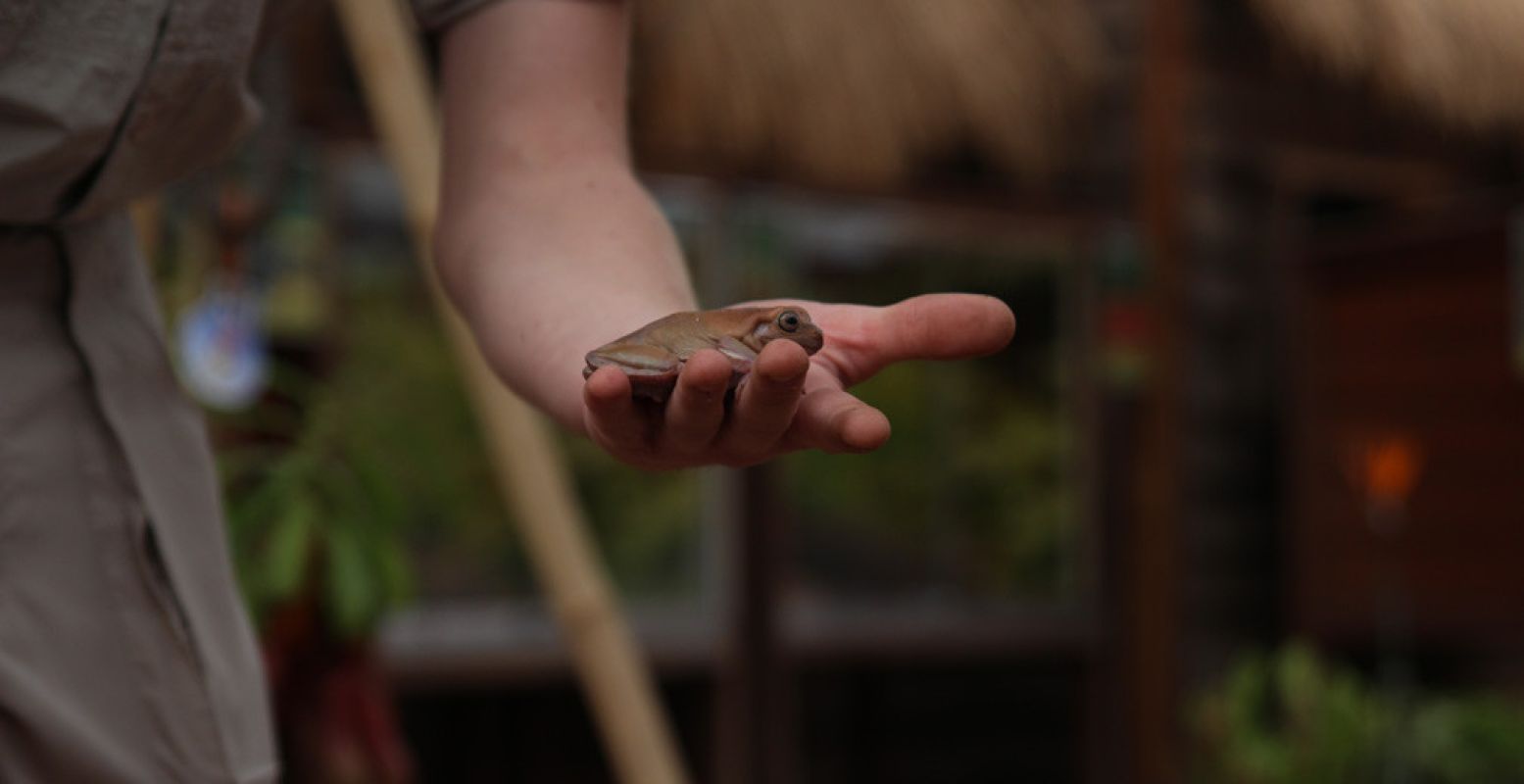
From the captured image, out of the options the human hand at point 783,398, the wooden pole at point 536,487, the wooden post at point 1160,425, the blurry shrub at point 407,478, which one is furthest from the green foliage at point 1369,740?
the human hand at point 783,398

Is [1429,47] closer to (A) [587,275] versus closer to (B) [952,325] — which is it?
(A) [587,275]

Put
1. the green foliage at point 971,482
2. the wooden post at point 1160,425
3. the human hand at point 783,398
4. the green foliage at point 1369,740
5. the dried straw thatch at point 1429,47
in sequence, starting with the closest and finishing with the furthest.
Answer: the human hand at point 783,398
the dried straw thatch at point 1429,47
the green foliage at point 1369,740
the wooden post at point 1160,425
the green foliage at point 971,482

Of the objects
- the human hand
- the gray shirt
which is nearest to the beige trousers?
the gray shirt

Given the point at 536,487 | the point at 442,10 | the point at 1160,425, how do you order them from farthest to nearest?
the point at 1160,425, the point at 536,487, the point at 442,10

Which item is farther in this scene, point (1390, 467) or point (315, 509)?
point (1390, 467)

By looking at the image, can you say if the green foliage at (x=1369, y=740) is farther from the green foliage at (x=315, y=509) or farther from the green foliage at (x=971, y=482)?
the green foliage at (x=315, y=509)

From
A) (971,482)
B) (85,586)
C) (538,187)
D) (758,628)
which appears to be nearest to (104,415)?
(85,586)
